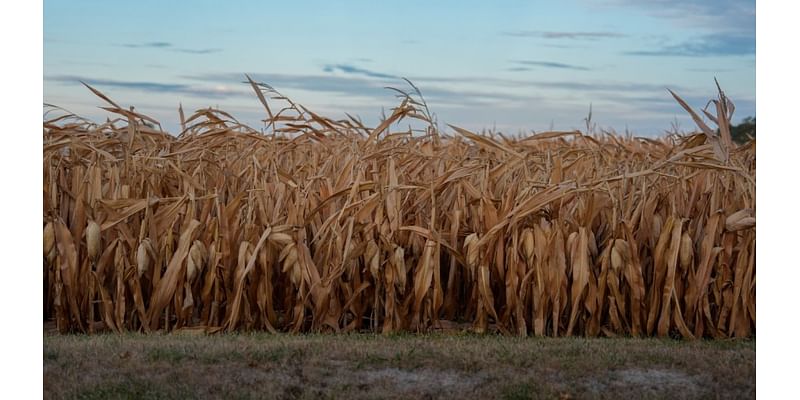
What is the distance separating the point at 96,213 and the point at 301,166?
0.92 metres

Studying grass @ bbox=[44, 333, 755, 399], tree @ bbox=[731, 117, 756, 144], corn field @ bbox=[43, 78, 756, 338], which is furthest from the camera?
tree @ bbox=[731, 117, 756, 144]

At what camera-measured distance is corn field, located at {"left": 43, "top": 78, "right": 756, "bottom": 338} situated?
3.53 m

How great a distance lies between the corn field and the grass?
0.68 ft

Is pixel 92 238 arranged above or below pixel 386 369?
above

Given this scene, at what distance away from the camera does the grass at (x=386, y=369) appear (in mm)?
2963

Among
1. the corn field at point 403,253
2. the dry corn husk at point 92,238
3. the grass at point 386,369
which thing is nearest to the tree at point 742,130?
the corn field at point 403,253

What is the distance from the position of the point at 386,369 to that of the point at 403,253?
0.55m

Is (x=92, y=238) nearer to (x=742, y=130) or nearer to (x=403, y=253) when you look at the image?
(x=403, y=253)

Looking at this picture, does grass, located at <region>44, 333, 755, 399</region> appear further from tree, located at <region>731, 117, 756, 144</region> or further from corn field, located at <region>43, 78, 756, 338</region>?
tree, located at <region>731, 117, 756, 144</region>

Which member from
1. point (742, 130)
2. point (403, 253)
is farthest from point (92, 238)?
point (742, 130)

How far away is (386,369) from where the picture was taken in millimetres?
3086

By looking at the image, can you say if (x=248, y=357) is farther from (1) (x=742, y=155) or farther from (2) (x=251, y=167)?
(1) (x=742, y=155)

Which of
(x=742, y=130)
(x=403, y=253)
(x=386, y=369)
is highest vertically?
(x=742, y=130)

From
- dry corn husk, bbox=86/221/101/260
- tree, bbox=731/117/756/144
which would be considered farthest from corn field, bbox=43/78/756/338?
tree, bbox=731/117/756/144
